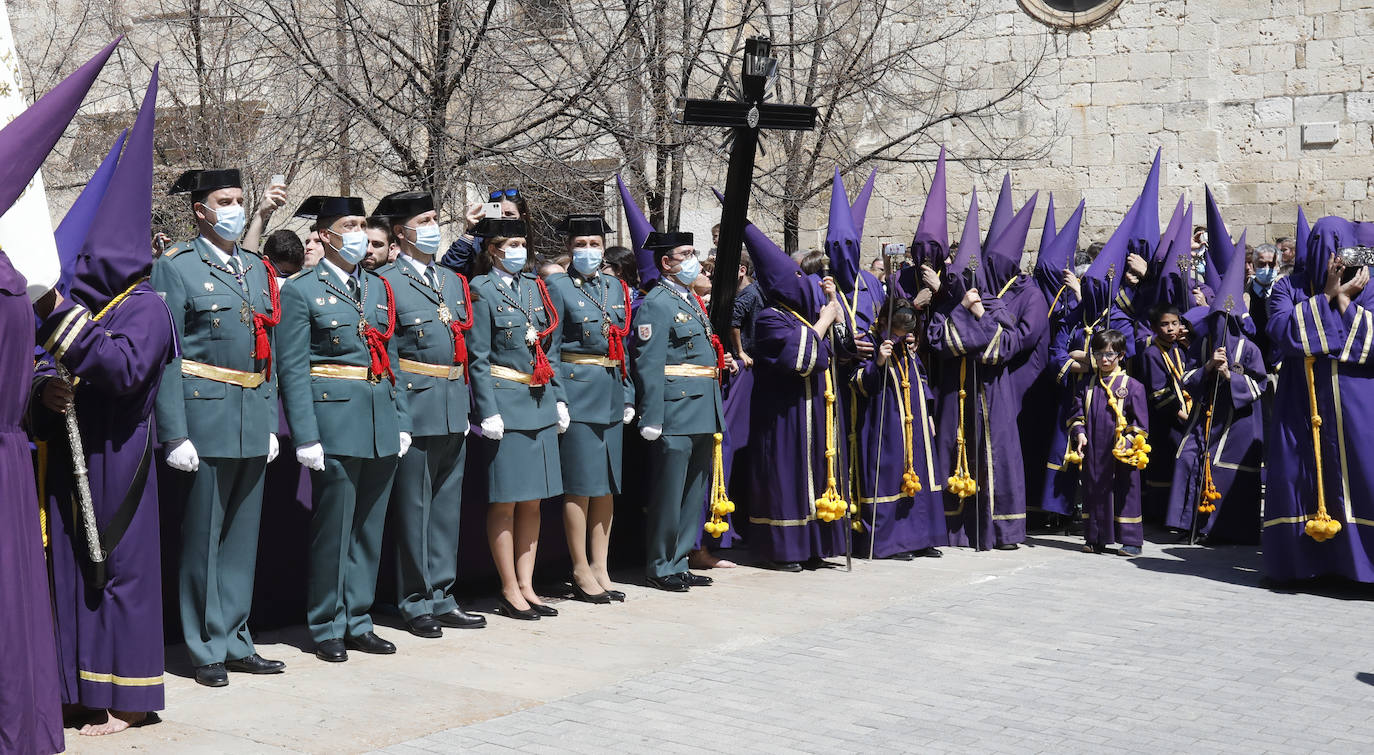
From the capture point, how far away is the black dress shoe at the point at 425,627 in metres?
7.07

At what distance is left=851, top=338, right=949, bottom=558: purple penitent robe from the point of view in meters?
9.52

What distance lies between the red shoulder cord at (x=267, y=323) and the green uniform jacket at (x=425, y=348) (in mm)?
643

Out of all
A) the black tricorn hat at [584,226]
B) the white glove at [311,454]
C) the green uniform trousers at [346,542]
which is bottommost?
the green uniform trousers at [346,542]

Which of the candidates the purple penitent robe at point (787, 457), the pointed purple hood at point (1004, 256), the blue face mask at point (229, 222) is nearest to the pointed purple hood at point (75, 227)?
the blue face mask at point (229, 222)

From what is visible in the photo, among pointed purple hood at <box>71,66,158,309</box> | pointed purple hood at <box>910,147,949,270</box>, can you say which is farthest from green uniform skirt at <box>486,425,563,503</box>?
pointed purple hood at <box>910,147,949,270</box>

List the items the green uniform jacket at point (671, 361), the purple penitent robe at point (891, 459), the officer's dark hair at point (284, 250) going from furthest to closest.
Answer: the purple penitent robe at point (891, 459), the green uniform jacket at point (671, 361), the officer's dark hair at point (284, 250)

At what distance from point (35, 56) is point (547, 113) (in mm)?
7191

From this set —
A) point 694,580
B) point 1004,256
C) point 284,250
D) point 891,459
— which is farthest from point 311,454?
point 1004,256

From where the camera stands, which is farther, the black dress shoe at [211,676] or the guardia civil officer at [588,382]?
the guardia civil officer at [588,382]

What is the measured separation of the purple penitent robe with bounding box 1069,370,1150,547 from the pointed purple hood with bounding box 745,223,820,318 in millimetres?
2266

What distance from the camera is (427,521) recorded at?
7.27m

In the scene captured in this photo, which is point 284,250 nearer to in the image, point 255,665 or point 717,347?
point 717,347

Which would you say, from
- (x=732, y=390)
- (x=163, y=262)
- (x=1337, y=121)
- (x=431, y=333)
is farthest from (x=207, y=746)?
(x=1337, y=121)

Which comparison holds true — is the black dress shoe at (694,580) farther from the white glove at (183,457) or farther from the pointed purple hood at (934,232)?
the white glove at (183,457)
